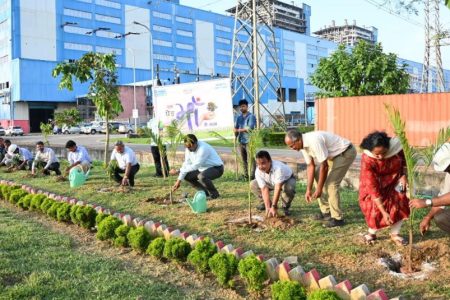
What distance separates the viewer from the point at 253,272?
3703 mm

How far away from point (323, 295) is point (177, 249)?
1799 millimetres

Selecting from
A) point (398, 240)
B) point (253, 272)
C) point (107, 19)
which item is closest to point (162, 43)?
point (107, 19)

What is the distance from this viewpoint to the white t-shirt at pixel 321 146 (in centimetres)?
534

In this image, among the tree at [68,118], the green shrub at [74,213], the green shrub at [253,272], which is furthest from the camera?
the tree at [68,118]

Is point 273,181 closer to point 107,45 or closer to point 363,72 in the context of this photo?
point 363,72

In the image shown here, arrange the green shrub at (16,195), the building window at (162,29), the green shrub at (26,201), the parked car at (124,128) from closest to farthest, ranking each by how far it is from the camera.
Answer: the green shrub at (26,201)
the green shrub at (16,195)
the parked car at (124,128)
the building window at (162,29)

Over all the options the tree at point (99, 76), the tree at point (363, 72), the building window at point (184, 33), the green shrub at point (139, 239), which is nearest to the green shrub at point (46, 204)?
the green shrub at point (139, 239)

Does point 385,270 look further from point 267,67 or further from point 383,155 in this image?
point 267,67

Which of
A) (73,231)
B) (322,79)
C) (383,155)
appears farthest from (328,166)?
(322,79)

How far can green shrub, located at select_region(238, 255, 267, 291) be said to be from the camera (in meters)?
3.71

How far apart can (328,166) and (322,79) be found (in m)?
18.5

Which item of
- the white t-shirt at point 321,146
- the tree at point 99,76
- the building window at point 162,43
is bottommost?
the white t-shirt at point 321,146

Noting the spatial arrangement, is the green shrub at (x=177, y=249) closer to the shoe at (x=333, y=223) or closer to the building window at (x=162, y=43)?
the shoe at (x=333, y=223)

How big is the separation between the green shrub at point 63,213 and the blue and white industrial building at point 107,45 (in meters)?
30.6
